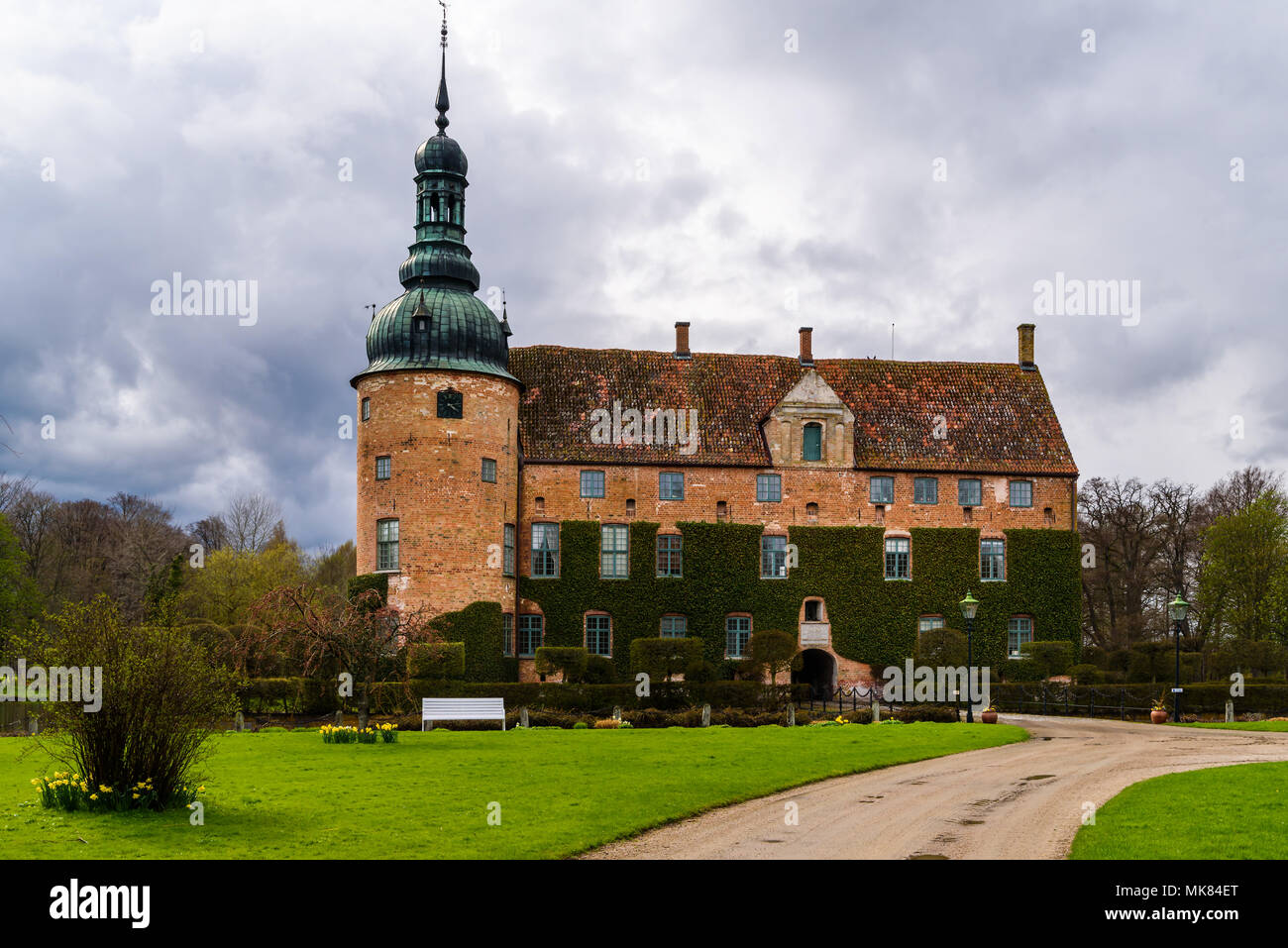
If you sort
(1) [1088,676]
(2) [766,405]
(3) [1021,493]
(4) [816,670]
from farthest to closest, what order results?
(2) [766,405]
(3) [1021,493]
(4) [816,670]
(1) [1088,676]

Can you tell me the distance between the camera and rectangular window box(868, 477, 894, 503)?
47.0 metres

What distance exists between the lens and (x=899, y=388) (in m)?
49.7

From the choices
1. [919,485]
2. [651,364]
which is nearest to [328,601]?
[651,364]

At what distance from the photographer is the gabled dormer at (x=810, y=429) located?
46781 mm

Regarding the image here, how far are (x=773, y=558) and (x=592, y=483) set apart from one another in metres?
7.52

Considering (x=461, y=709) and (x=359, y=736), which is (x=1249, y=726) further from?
(x=359, y=736)

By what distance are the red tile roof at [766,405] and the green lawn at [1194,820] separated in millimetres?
29130

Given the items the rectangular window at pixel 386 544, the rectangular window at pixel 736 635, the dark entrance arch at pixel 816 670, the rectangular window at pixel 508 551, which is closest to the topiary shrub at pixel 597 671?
the rectangular window at pixel 508 551

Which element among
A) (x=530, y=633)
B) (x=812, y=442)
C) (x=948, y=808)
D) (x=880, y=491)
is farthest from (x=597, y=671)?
(x=948, y=808)

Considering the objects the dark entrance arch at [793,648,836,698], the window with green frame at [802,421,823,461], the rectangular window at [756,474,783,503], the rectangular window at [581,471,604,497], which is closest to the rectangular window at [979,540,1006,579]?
the dark entrance arch at [793,648,836,698]

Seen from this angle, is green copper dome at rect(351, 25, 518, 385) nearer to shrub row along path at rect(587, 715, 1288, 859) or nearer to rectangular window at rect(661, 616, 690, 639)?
rectangular window at rect(661, 616, 690, 639)

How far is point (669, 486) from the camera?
46094 millimetres

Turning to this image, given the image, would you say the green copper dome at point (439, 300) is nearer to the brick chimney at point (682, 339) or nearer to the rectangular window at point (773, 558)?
the brick chimney at point (682, 339)
